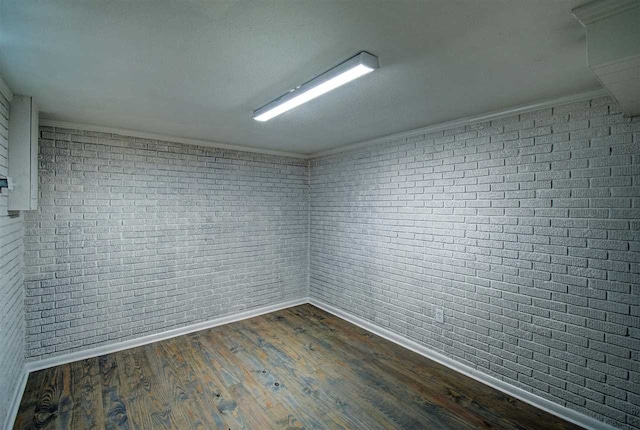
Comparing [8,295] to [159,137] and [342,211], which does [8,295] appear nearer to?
[159,137]

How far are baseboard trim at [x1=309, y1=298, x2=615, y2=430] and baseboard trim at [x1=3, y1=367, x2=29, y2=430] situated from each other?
3.65 metres

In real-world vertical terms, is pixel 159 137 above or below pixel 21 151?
above

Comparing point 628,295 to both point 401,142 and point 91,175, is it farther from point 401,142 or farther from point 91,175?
point 91,175

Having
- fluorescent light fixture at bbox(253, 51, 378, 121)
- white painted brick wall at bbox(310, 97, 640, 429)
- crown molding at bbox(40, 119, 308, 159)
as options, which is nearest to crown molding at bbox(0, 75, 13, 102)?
crown molding at bbox(40, 119, 308, 159)

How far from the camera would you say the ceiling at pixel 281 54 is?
1402 mm

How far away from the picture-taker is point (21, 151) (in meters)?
2.52

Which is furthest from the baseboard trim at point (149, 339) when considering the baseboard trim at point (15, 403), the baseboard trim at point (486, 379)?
the baseboard trim at point (486, 379)

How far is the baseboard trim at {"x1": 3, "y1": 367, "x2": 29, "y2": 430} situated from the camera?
2363mm

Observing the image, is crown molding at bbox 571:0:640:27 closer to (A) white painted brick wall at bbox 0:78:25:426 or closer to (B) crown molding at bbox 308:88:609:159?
(B) crown molding at bbox 308:88:609:159

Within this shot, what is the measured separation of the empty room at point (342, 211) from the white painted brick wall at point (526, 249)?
18 mm

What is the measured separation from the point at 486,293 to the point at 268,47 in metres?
2.95

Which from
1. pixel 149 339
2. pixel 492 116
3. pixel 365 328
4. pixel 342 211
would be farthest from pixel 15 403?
pixel 492 116

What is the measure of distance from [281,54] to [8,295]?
2.96m

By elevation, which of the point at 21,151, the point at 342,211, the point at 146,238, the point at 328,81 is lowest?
the point at 146,238
